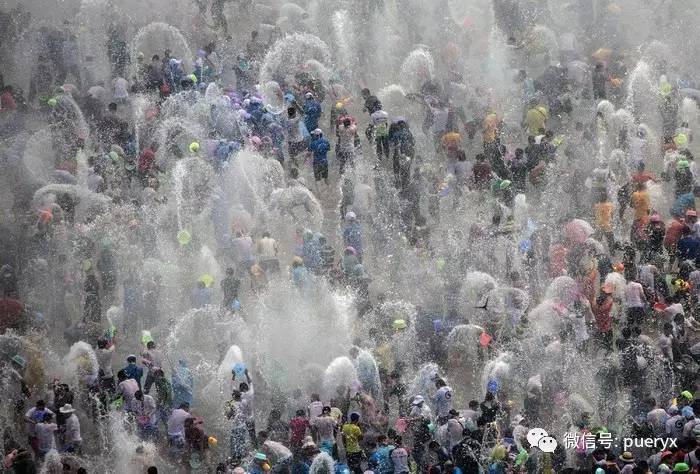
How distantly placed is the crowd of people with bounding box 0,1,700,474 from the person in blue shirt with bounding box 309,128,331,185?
5 cm

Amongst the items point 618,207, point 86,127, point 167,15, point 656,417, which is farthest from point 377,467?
point 167,15

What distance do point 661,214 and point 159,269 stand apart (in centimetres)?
1109

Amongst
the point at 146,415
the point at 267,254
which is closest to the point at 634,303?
the point at 267,254

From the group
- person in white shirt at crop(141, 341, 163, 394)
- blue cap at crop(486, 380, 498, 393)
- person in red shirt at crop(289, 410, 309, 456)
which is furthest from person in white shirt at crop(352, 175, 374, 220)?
person in red shirt at crop(289, 410, 309, 456)

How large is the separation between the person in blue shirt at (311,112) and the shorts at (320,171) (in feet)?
4.89

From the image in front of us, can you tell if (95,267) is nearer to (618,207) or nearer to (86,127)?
(86,127)

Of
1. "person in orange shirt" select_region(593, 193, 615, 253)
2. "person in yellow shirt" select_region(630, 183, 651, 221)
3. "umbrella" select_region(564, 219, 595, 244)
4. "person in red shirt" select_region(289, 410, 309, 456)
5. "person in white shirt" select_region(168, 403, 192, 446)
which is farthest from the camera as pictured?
"person in orange shirt" select_region(593, 193, 615, 253)

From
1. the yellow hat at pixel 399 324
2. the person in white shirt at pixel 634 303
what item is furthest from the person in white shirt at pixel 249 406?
the person in white shirt at pixel 634 303

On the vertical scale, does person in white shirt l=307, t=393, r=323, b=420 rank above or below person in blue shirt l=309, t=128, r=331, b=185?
below

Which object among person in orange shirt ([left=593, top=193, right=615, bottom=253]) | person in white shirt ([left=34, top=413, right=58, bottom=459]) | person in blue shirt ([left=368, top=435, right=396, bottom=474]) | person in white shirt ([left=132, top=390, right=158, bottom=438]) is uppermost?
person in orange shirt ([left=593, top=193, right=615, bottom=253])

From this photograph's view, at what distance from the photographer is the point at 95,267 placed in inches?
1109

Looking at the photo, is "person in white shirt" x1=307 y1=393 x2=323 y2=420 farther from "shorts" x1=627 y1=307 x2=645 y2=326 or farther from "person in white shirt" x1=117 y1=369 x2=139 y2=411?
"shorts" x1=627 y1=307 x2=645 y2=326

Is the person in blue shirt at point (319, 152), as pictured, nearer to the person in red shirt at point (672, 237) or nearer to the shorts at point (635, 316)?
the person in red shirt at point (672, 237)

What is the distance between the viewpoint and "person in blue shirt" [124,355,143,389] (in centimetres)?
2416
